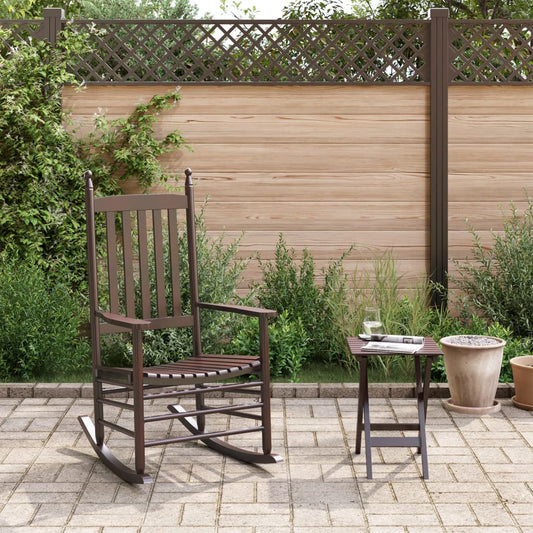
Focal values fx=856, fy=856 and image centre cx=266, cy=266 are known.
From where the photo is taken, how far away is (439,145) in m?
5.39

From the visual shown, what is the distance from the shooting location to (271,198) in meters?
5.41

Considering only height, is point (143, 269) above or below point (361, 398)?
above

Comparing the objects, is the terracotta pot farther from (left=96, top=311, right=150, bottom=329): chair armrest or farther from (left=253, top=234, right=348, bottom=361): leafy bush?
(left=96, top=311, right=150, bottom=329): chair armrest

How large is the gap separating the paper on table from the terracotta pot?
3.23 ft

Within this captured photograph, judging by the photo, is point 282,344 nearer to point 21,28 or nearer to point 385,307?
point 385,307

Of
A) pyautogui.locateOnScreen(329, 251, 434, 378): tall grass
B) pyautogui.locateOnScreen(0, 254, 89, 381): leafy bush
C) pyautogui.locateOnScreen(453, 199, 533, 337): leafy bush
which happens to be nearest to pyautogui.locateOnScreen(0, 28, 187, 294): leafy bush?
pyautogui.locateOnScreen(0, 254, 89, 381): leafy bush

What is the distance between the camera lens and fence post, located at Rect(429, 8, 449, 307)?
211 inches

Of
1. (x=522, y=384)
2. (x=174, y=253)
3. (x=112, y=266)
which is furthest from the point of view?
(x=522, y=384)

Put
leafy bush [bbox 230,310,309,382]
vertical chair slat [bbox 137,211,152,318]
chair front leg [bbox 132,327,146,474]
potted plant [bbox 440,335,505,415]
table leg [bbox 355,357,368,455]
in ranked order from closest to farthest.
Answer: chair front leg [bbox 132,327,146,474], table leg [bbox 355,357,368,455], vertical chair slat [bbox 137,211,152,318], potted plant [bbox 440,335,505,415], leafy bush [bbox 230,310,309,382]

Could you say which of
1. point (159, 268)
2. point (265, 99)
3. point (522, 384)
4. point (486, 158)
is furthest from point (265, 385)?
point (486, 158)

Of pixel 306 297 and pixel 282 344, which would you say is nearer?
pixel 282 344

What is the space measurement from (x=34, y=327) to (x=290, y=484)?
2.04m

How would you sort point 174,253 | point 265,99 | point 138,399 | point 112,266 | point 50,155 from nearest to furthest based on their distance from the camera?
point 138,399, point 112,266, point 174,253, point 50,155, point 265,99

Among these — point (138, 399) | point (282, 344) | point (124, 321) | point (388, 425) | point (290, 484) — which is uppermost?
point (124, 321)
